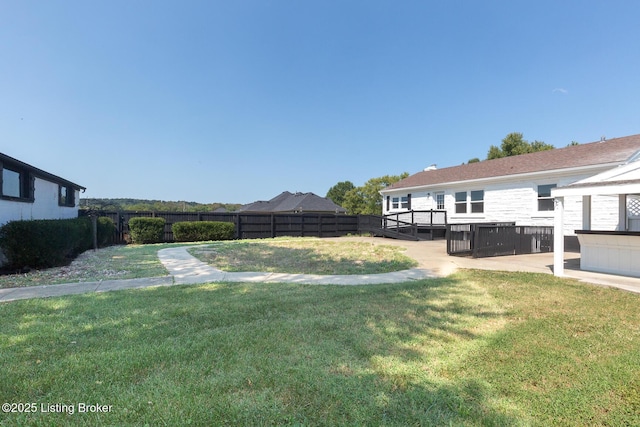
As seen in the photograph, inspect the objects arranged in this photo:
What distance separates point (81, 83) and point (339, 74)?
40.8ft

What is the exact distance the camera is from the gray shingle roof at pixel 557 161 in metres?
11.3

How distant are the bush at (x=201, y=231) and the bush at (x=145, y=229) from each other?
0.80 meters

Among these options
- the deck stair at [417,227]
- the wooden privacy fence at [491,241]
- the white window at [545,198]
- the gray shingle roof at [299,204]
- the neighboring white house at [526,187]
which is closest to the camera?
the wooden privacy fence at [491,241]

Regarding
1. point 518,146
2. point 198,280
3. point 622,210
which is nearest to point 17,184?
point 198,280

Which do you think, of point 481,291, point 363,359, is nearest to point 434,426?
point 363,359

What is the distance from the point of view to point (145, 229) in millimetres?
15328

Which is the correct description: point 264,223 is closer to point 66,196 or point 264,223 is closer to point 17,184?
point 66,196

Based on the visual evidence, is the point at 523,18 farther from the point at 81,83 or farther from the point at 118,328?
the point at 81,83

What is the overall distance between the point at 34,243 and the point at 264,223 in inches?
473

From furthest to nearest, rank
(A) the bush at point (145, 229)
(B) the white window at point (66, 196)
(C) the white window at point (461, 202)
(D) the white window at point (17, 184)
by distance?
(C) the white window at point (461, 202)
(A) the bush at point (145, 229)
(B) the white window at point (66, 196)
(D) the white window at point (17, 184)

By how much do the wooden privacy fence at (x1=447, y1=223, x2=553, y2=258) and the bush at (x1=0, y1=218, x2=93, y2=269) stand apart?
11991 millimetres

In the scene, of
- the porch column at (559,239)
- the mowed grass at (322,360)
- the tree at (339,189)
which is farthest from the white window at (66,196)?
the tree at (339,189)

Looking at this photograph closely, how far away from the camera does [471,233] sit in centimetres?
1014

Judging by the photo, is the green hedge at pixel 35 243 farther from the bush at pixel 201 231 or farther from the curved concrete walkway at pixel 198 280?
the bush at pixel 201 231
